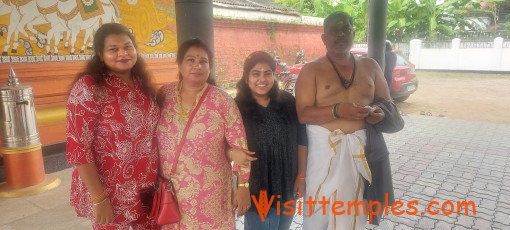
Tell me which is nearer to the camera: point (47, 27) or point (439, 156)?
point (47, 27)

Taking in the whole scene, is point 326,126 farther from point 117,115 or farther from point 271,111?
point 117,115

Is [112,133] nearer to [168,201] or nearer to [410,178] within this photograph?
[168,201]

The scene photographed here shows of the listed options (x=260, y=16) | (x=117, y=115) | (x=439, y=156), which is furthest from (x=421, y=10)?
(x=117, y=115)

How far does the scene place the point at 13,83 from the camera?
13.6 feet

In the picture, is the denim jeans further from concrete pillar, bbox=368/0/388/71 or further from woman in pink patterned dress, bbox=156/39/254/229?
concrete pillar, bbox=368/0/388/71

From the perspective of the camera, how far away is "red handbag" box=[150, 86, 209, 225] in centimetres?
192

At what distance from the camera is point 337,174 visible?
2340mm

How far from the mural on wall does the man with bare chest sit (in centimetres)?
429

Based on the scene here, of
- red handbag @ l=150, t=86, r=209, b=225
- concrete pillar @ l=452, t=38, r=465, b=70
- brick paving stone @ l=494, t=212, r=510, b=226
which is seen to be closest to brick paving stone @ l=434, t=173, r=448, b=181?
brick paving stone @ l=494, t=212, r=510, b=226

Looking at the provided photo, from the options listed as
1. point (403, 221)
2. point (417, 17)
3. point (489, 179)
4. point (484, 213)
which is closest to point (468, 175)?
point (489, 179)

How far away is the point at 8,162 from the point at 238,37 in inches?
450

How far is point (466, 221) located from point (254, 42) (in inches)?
510

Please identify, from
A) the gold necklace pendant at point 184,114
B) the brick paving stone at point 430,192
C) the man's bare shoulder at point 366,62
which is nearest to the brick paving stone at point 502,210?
the brick paving stone at point 430,192

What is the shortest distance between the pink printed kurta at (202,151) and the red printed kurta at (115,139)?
0.32 feet
